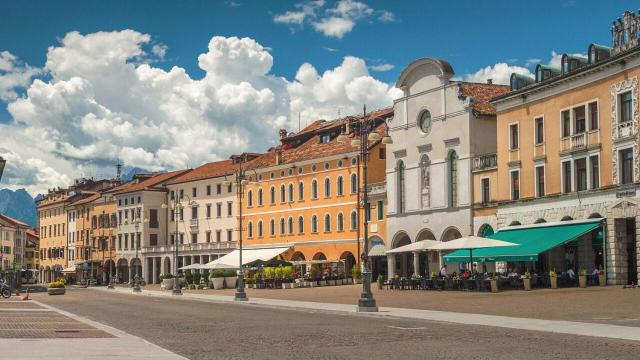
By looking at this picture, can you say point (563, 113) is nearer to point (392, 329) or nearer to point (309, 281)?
point (309, 281)

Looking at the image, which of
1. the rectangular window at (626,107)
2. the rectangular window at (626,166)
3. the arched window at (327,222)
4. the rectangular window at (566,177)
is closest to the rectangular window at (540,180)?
the rectangular window at (566,177)

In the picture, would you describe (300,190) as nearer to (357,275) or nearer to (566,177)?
(357,275)

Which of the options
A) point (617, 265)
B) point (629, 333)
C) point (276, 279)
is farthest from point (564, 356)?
point (276, 279)

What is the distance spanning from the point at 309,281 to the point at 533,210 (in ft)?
67.0

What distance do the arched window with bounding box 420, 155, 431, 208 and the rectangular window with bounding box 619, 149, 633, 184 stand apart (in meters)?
20.7

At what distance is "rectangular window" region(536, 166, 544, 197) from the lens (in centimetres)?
5484

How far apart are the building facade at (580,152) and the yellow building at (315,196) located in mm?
17863

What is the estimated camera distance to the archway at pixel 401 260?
2783 inches

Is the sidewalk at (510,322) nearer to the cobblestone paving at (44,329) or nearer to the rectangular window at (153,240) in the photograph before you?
the cobblestone paving at (44,329)

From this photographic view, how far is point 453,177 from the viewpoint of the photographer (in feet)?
212

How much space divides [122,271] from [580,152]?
8434 cm

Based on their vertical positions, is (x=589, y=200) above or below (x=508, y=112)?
below

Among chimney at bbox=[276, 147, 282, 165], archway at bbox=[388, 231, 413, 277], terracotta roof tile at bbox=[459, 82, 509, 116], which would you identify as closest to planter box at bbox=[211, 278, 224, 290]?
archway at bbox=[388, 231, 413, 277]

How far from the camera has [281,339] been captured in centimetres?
2209
